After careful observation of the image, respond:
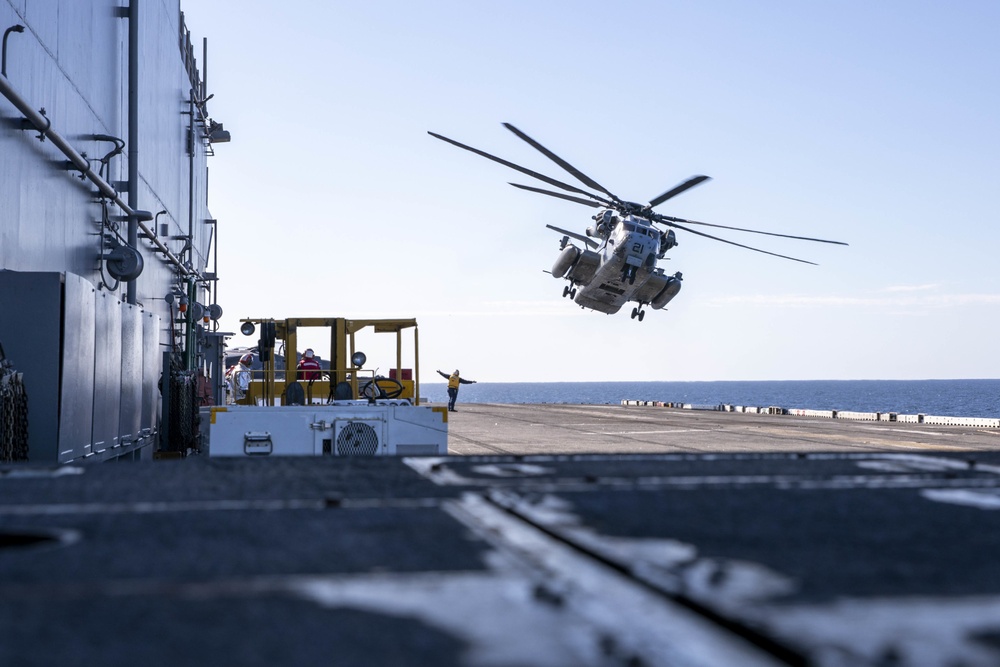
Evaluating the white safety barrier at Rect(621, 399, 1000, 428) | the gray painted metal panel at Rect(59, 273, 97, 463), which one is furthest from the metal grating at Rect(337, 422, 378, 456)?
the white safety barrier at Rect(621, 399, 1000, 428)

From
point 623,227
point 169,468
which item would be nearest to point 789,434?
point 623,227

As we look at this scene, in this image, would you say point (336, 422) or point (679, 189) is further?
point (679, 189)

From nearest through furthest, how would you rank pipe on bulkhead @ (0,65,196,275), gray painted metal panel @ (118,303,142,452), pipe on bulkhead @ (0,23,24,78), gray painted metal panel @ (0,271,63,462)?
gray painted metal panel @ (0,271,63,462)
pipe on bulkhead @ (0,23,24,78)
pipe on bulkhead @ (0,65,196,275)
gray painted metal panel @ (118,303,142,452)

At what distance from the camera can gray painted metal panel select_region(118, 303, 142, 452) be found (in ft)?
53.4

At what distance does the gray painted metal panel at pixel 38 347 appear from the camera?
1095cm

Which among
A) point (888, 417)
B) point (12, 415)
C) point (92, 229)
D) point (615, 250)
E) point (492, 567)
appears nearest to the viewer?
point (492, 567)

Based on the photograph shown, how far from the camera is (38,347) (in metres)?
11.1

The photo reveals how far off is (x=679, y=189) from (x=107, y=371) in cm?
2578

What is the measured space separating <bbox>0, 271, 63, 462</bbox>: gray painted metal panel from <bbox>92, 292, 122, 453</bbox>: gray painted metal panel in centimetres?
207

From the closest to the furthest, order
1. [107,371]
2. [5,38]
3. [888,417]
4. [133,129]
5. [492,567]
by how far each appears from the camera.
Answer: [492,567] → [5,38] → [107,371] → [133,129] → [888,417]

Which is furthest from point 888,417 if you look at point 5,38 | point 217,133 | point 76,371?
point 5,38

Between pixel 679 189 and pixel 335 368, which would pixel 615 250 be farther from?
pixel 335 368

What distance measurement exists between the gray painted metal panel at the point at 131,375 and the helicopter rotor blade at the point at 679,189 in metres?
22.6

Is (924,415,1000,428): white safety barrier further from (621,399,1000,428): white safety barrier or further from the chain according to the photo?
the chain
